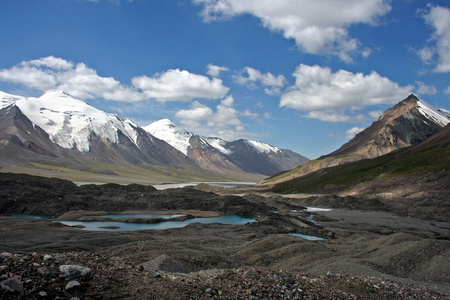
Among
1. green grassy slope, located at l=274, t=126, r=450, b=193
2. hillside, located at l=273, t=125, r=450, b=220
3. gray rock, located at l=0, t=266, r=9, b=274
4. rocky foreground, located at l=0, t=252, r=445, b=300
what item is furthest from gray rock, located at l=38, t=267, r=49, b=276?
green grassy slope, located at l=274, t=126, r=450, b=193

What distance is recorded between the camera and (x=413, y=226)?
71.9m

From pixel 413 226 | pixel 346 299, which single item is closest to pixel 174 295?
pixel 346 299

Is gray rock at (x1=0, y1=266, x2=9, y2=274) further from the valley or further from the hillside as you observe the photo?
the hillside

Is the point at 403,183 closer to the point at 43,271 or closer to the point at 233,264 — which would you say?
the point at 233,264

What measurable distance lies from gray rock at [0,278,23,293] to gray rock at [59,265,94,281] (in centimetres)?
186

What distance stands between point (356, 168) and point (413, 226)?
104 meters

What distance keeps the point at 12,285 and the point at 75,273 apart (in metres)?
2.49

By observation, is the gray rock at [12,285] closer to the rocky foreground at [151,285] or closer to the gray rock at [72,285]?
the rocky foreground at [151,285]

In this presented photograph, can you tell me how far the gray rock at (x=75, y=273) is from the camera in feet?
47.2

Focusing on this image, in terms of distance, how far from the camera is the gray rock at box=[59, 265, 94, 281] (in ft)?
47.2

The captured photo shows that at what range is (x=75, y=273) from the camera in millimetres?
14586

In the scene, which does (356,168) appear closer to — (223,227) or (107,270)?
(223,227)

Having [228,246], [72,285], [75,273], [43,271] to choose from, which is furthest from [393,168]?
[43,271]

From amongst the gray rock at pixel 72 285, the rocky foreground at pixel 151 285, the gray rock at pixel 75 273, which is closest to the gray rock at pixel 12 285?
the rocky foreground at pixel 151 285
